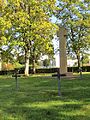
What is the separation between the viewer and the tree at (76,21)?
5456 cm

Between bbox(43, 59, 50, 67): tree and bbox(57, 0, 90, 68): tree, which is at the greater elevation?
bbox(57, 0, 90, 68): tree

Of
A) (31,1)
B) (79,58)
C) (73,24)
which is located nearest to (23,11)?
(31,1)

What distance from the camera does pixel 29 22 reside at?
43656mm

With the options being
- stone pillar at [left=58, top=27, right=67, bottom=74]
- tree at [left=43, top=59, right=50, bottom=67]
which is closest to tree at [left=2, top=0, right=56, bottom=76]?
tree at [left=43, top=59, right=50, bottom=67]

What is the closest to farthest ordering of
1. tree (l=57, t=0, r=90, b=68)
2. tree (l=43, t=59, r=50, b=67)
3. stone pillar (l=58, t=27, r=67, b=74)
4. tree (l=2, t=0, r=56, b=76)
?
stone pillar (l=58, t=27, r=67, b=74) → tree (l=2, t=0, r=56, b=76) → tree (l=57, t=0, r=90, b=68) → tree (l=43, t=59, r=50, b=67)

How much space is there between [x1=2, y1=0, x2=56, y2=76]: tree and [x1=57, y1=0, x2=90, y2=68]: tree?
921cm

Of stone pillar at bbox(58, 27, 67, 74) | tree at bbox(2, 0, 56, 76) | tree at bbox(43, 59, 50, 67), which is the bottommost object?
stone pillar at bbox(58, 27, 67, 74)

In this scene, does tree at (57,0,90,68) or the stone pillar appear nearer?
the stone pillar

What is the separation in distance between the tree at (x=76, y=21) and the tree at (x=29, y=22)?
9.21 m

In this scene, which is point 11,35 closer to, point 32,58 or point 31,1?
point 31,1

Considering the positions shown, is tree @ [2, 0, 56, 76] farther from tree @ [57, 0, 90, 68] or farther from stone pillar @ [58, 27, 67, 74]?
stone pillar @ [58, 27, 67, 74]

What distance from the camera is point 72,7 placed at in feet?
180

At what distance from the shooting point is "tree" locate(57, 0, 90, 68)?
54.6 meters

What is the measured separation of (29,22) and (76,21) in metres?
13.2
